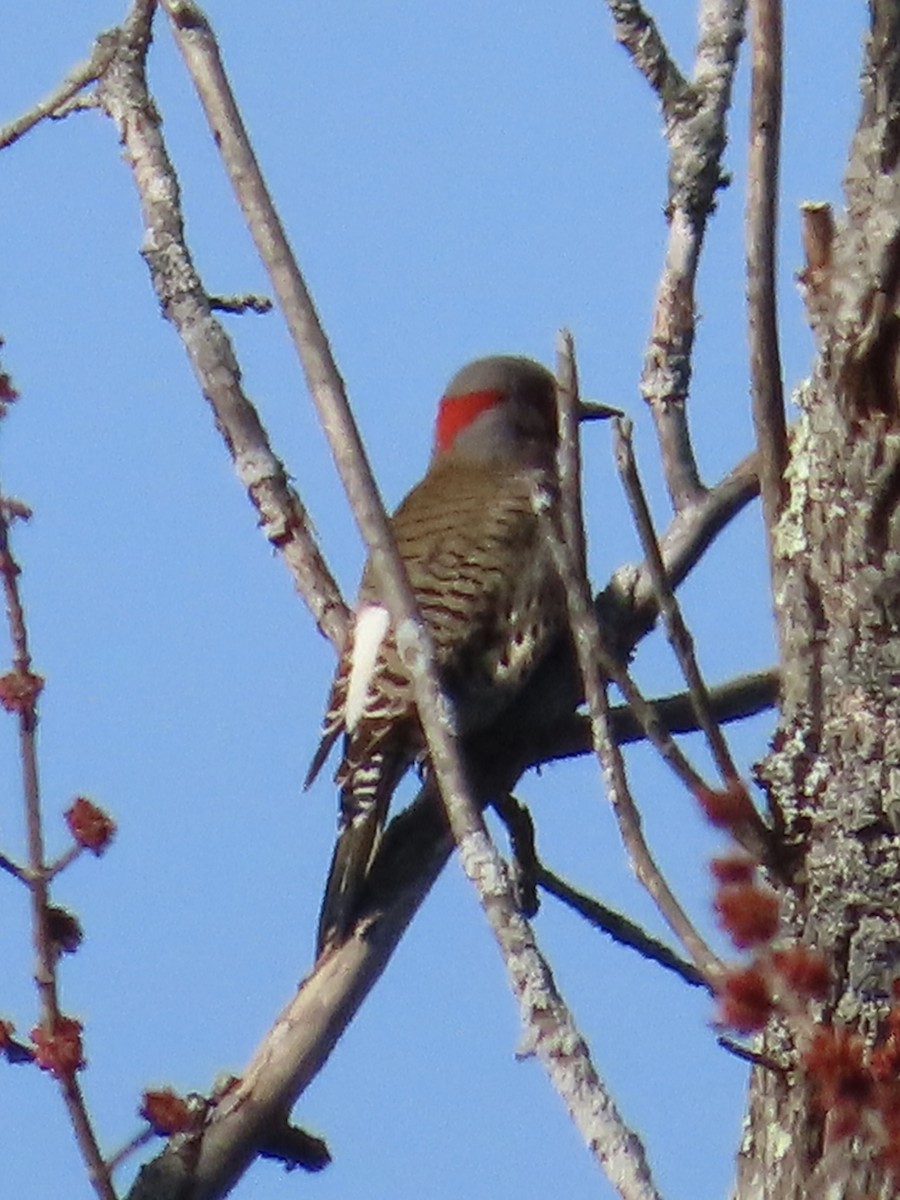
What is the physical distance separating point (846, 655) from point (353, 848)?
64.6 inches

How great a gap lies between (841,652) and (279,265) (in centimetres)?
70

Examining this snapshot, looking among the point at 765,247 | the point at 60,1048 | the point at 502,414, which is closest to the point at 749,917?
the point at 765,247

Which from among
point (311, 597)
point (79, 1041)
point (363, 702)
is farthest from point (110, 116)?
point (79, 1041)

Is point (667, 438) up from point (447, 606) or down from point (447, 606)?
down

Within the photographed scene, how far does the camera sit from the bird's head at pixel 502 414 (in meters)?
5.73

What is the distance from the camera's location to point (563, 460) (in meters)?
1.95

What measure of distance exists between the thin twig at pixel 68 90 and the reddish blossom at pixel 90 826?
1219mm

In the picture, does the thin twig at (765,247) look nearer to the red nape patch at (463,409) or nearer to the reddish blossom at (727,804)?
the reddish blossom at (727,804)

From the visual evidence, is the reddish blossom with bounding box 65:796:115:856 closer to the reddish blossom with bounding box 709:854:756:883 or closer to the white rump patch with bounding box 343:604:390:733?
the reddish blossom with bounding box 709:854:756:883

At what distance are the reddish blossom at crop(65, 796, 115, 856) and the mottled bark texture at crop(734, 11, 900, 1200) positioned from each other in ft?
2.85

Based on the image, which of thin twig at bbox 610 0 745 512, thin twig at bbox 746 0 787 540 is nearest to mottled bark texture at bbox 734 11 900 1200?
thin twig at bbox 746 0 787 540

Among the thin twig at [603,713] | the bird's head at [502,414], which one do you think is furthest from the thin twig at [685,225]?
the bird's head at [502,414]

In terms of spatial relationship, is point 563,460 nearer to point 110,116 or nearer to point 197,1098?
point 197,1098

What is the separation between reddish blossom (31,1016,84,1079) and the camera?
7.68 ft
